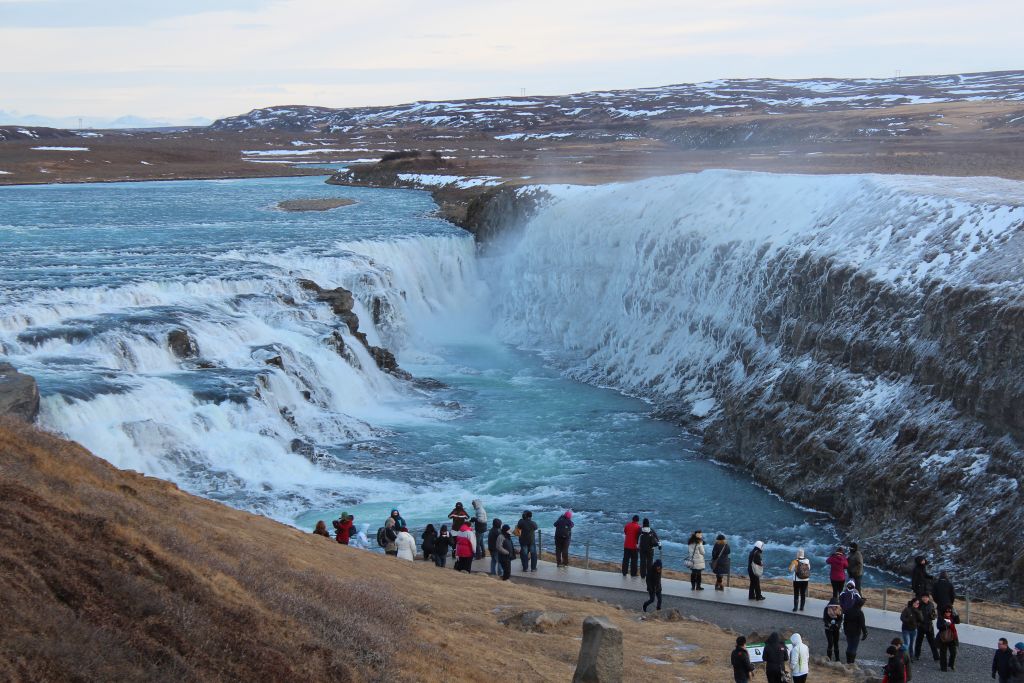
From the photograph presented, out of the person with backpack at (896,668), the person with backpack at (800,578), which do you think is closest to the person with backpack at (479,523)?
the person with backpack at (800,578)

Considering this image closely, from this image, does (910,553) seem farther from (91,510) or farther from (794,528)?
(91,510)

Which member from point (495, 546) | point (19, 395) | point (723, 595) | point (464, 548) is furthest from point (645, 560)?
point (19, 395)

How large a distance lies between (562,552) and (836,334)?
509 inches

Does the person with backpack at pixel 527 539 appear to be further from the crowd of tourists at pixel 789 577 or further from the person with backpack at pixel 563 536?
the person with backpack at pixel 563 536

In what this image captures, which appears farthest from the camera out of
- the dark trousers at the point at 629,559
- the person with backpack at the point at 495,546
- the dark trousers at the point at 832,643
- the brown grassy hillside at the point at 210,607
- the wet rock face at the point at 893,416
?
the wet rock face at the point at 893,416

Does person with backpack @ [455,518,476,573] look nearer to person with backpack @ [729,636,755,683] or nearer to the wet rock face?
person with backpack @ [729,636,755,683]

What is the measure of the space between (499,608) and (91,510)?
6304mm

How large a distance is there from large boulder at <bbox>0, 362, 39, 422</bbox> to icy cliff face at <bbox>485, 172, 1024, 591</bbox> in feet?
57.7

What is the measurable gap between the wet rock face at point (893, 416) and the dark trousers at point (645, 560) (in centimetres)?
628

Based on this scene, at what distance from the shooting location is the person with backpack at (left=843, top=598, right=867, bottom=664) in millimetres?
15734

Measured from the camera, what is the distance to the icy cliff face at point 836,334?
79.7ft

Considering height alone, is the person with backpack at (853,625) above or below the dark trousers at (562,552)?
above

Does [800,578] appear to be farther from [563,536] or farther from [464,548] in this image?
[464,548]

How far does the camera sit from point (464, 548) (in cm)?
2064
